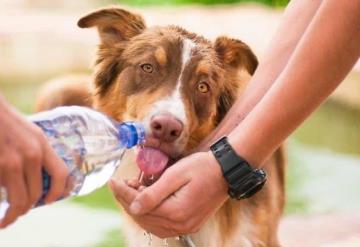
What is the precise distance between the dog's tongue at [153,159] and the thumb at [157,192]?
0.78 ft

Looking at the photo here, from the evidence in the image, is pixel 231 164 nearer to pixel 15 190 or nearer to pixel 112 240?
pixel 15 190

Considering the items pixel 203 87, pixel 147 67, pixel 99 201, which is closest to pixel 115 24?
pixel 147 67

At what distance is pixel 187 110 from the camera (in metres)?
2.10

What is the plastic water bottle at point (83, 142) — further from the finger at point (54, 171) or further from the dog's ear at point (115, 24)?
the dog's ear at point (115, 24)

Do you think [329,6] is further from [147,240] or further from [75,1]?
[75,1]

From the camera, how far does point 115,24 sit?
242cm

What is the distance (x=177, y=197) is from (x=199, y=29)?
171 inches

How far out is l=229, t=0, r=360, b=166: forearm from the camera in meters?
1.63

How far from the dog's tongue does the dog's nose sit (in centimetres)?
5

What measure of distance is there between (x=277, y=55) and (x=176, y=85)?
1.07ft

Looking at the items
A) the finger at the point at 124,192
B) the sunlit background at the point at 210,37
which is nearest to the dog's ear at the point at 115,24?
the finger at the point at 124,192

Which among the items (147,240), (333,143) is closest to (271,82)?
(147,240)

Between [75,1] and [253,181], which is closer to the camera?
[253,181]

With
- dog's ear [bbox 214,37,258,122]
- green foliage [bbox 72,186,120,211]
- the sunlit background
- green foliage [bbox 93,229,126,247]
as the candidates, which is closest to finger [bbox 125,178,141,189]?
dog's ear [bbox 214,37,258,122]
